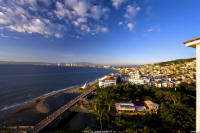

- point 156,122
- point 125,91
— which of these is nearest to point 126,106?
point 156,122

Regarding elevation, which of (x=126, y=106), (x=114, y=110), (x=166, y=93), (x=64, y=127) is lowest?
(x=64, y=127)

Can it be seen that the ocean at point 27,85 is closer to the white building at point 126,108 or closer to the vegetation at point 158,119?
the vegetation at point 158,119

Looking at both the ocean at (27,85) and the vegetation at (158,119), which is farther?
the ocean at (27,85)

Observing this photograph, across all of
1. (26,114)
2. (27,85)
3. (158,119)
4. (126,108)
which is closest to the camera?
(158,119)

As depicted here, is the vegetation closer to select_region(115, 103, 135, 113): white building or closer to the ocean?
select_region(115, 103, 135, 113): white building

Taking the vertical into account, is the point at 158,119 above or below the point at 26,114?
above

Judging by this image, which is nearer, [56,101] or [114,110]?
[114,110]

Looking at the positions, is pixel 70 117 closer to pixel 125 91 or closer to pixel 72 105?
pixel 72 105

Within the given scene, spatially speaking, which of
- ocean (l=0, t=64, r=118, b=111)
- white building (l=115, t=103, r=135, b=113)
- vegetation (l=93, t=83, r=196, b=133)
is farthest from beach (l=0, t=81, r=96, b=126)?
white building (l=115, t=103, r=135, b=113)

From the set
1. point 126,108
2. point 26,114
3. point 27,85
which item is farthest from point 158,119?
point 27,85

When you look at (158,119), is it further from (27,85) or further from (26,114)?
(27,85)

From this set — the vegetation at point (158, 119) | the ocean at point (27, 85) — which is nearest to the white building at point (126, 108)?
the vegetation at point (158, 119)
